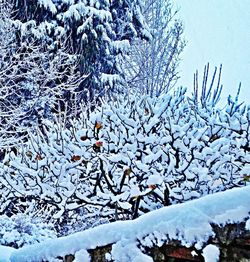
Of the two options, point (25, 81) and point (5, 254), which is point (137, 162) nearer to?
point (5, 254)

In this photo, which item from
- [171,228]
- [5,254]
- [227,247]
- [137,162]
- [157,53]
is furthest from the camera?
[157,53]

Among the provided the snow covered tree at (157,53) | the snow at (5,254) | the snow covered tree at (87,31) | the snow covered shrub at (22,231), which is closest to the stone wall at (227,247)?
the snow at (5,254)

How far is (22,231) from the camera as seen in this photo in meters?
4.13

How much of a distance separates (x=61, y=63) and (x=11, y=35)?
124cm

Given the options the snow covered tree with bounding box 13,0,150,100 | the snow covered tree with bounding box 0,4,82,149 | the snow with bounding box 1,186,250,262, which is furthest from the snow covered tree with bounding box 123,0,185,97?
the snow with bounding box 1,186,250,262

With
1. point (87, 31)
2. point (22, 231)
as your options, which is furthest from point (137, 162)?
point (87, 31)

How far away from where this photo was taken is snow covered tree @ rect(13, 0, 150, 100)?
354 inches

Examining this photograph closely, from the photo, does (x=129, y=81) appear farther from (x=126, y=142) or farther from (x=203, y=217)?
(x=203, y=217)

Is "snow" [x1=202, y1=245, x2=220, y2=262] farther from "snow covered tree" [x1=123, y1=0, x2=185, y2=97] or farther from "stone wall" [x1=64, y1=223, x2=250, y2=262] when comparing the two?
"snow covered tree" [x1=123, y1=0, x2=185, y2=97]

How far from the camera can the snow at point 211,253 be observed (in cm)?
167

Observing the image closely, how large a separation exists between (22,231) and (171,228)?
2702 mm

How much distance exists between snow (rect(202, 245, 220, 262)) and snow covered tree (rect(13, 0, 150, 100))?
7393 millimetres

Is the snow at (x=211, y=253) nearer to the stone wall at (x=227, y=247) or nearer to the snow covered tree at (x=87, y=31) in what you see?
the stone wall at (x=227, y=247)

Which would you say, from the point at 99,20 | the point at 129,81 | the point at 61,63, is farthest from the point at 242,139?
the point at 129,81
